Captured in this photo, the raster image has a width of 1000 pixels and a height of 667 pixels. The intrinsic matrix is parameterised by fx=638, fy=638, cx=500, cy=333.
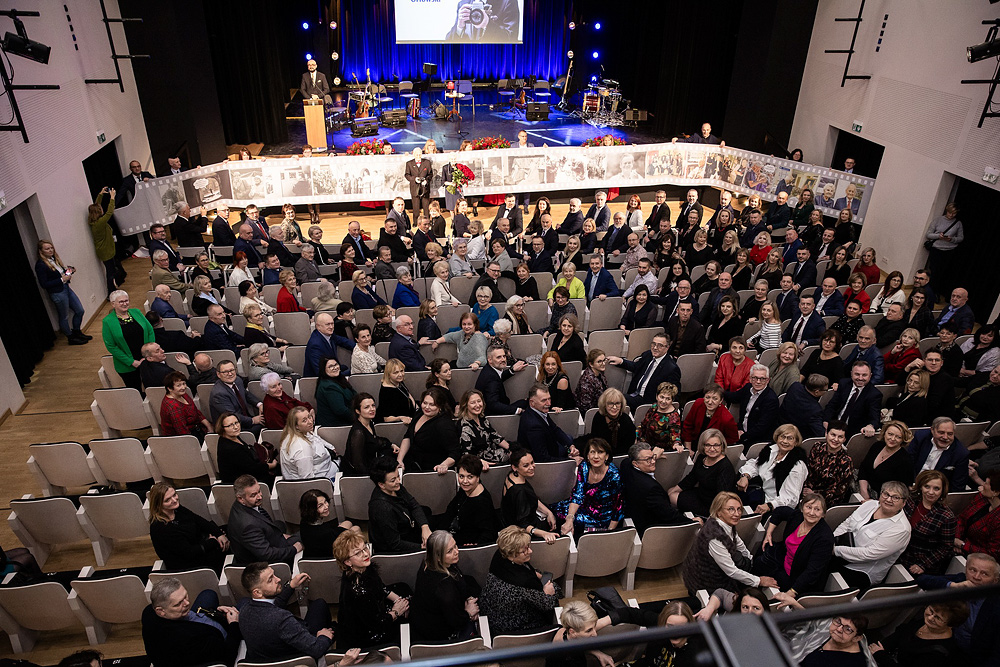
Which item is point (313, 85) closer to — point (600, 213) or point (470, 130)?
point (470, 130)

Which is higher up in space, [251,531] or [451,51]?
[451,51]

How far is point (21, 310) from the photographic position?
775 cm

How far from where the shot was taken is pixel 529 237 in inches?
391

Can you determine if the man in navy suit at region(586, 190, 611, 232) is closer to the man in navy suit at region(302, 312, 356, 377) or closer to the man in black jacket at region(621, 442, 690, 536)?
the man in navy suit at region(302, 312, 356, 377)

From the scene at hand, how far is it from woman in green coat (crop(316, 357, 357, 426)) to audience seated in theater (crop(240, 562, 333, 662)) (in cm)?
209

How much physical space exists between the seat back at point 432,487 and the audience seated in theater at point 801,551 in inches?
85.2

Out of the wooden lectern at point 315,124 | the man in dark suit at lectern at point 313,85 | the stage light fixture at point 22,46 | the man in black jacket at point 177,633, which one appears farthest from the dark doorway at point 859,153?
the stage light fixture at point 22,46

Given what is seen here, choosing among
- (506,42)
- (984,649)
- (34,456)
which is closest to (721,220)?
(984,649)

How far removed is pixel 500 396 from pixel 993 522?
144 inches

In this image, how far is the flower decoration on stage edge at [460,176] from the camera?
482 inches

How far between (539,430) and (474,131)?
14.2 m

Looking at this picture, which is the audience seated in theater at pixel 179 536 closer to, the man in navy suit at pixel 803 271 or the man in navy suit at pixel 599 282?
the man in navy suit at pixel 599 282

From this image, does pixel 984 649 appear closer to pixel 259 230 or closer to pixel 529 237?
pixel 529 237

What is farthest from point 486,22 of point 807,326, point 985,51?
point 807,326
